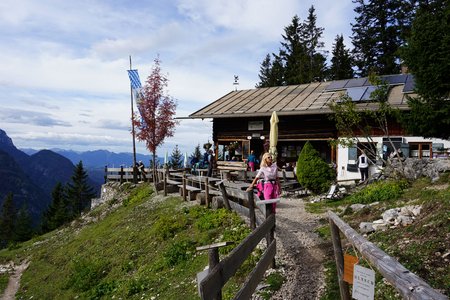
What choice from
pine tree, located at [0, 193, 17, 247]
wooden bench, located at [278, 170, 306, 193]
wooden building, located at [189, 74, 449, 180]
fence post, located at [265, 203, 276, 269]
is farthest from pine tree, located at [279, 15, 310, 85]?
pine tree, located at [0, 193, 17, 247]

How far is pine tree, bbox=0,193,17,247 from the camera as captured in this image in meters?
60.8

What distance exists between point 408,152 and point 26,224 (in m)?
57.0

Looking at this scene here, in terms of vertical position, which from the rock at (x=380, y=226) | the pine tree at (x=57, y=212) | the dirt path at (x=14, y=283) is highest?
the rock at (x=380, y=226)

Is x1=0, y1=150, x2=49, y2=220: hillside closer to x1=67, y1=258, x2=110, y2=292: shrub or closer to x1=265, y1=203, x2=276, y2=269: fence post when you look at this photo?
x1=67, y1=258, x2=110, y2=292: shrub

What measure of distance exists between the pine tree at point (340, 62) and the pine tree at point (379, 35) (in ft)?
4.87

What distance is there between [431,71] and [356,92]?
9.15 m

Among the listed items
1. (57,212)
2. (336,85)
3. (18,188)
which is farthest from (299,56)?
(18,188)

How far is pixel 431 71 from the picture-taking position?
1264 cm

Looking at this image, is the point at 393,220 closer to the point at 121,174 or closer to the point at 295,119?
the point at 295,119

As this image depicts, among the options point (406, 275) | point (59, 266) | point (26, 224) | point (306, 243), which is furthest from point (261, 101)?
point (26, 224)

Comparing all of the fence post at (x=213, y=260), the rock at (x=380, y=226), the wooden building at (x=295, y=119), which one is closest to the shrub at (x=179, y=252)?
the rock at (x=380, y=226)

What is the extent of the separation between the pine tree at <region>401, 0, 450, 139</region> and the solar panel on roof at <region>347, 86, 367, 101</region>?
6.97 m

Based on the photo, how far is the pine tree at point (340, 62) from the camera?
42.3 meters

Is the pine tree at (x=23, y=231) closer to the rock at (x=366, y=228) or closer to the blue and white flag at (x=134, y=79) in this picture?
the blue and white flag at (x=134, y=79)
